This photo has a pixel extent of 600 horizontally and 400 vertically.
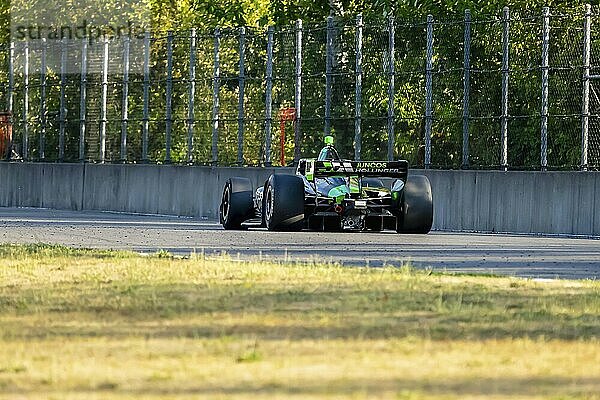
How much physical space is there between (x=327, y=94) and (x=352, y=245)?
37.0 ft

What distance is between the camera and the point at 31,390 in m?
8.29

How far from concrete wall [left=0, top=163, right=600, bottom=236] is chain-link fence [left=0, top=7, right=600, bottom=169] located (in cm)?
35

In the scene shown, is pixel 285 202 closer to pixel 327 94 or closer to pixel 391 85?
pixel 391 85

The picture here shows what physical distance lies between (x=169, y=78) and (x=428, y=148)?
338 inches

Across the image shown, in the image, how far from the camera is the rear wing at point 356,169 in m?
26.6

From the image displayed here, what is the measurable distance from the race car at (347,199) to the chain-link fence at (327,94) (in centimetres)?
331

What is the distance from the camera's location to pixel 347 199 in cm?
2650

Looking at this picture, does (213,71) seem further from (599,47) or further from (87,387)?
(87,387)

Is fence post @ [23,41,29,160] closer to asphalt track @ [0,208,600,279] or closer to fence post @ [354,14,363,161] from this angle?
asphalt track @ [0,208,600,279]

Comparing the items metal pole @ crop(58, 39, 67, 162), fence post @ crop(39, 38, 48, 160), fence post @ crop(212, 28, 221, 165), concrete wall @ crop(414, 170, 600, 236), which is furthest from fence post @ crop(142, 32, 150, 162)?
concrete wall @ crop(414, 170, 600, 236)

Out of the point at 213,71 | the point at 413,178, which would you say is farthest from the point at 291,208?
the point at 213,71

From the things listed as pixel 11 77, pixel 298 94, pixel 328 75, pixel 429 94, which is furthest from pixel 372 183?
pixel 11 77

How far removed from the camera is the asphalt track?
1931 cm

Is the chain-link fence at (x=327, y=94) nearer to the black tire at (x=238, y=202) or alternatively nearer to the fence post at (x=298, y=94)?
the fence post at (x=298, y=94)
